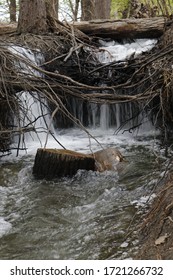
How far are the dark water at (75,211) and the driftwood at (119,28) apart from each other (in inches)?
177

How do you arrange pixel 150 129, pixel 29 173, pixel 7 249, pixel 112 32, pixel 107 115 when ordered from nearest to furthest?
pixel 7 249
pixel 29 173
pixel 150 129
pixel 107 115
pixel 112 32

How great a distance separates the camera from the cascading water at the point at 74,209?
147 inches

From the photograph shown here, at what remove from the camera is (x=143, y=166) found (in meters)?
6.00

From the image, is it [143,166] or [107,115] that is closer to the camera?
[143,166]

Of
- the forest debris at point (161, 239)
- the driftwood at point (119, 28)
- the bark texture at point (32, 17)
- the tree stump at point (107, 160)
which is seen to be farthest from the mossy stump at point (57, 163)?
the driftwood at point (119, 28)

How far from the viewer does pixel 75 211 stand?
4.61 m

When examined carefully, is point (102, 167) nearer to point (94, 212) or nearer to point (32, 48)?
point (94, 212)

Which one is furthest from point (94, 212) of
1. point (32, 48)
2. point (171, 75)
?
point (32, 48)

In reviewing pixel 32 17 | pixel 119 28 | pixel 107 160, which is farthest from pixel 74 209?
pixel 119 28

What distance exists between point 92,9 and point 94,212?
11.2m

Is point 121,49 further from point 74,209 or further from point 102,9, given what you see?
point 74,209

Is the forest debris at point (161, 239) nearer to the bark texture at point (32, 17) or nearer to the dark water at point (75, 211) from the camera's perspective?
the dark water at point (75, 211)

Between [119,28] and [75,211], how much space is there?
6.48m
